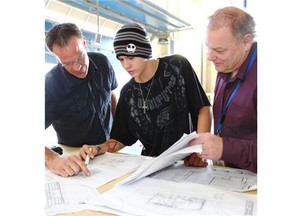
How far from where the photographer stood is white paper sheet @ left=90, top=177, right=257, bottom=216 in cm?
74

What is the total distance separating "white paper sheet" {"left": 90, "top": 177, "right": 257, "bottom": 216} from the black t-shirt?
521 millimetres

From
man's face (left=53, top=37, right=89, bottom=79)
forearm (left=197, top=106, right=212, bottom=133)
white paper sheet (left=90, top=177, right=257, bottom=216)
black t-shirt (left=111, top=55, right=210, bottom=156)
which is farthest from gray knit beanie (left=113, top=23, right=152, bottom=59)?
white paper sheet (left=90, top=177, right=257, bottom=216)

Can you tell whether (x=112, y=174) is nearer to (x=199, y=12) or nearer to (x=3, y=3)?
(x=3, y=3)

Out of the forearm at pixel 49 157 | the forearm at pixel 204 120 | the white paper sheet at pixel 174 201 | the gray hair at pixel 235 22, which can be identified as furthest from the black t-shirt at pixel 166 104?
the white paper sheet at pixel 174 201

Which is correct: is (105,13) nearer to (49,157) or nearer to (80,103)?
(80,103)

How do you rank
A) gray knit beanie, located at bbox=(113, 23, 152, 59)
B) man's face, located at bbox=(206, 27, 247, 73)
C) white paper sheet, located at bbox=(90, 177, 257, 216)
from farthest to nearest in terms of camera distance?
1. gray knit beanie, located at bbox=(113, 23, 152, 59)
2. man's face, located at bbox=(206, 27, 247, 73)
3. white paper sheet, located at bbox=(90, 177, 257, 216)

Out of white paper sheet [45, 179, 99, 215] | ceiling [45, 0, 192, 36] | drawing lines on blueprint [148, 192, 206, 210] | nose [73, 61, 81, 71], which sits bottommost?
white paper sheet [45, 179, 99, 215]

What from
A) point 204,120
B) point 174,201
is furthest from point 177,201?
point 204,120

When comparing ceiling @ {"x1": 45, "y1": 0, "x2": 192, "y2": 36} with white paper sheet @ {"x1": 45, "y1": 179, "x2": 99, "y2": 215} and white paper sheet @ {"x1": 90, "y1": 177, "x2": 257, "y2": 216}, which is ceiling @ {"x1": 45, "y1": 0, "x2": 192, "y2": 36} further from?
white paper sheet @ {"x1": 90, "y1": 177, "x2": 257, "y2": 216}

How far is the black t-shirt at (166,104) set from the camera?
1.43 meters

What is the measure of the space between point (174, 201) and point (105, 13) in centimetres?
214
